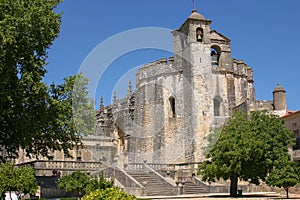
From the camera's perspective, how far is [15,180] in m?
16.5

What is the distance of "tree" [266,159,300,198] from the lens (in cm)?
1925

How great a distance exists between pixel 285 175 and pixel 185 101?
14.8 metres

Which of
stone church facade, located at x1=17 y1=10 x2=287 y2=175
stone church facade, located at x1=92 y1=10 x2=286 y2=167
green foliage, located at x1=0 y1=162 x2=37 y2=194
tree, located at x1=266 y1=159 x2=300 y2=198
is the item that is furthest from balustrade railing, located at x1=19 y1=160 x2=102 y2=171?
tree, located at x1=266 y1=159 x2=300 y2=198

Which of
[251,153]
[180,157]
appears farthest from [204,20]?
[251,153]

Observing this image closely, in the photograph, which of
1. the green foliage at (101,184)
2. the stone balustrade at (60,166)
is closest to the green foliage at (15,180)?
the green foliage at (101,184)

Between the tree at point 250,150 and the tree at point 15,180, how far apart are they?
9.48 m

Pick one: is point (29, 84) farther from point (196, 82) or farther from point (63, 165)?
point (196, 82)

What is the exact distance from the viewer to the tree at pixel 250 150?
803 inches

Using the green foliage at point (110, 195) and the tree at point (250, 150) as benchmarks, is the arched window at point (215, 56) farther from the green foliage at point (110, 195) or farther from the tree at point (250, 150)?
the green foliage at point (110, 195)

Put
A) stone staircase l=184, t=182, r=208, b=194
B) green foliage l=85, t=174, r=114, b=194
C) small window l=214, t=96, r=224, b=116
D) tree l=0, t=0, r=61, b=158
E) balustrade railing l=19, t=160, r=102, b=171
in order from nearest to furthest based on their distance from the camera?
tree l=0, t=0, r=61, b=158 < green foliage l=85, t=174, r=114, b=194 < balustrade railing l=19, t=160, r=102, b=171 < stone staircase l=184, t=182, r=208, b=194 < small window l=214, t=96, r=224, b=116

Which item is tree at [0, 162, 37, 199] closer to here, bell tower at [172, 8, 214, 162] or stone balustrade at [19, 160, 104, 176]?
stone balustrade at [19, 160, 104, 176]

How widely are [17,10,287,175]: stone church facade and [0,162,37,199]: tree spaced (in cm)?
1241

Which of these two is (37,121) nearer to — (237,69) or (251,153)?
(251,153)

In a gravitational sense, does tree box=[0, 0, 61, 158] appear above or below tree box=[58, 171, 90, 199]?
above
